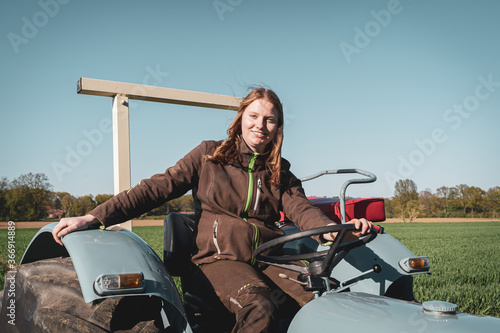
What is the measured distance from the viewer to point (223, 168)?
2367mm

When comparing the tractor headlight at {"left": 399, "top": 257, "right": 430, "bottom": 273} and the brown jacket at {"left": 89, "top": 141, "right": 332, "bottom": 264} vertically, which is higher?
the brown jacket at {"left": 89, "top": 141, "right": 332, "bottom": 264}

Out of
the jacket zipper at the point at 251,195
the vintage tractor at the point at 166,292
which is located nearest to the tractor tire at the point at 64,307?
the vintage tractor at the point at 166,292

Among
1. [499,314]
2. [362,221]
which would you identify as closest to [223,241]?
[362,221]

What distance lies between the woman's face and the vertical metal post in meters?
1.02

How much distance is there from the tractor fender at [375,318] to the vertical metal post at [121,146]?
175 centimetres

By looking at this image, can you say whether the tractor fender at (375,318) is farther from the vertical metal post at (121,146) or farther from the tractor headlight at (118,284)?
the vertical metal post at (121,146)

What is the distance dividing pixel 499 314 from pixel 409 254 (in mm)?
2440

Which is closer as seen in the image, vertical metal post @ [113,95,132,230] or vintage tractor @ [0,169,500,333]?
vintage tractor @ [0,169,500,333]

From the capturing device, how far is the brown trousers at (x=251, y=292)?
1.69 metres

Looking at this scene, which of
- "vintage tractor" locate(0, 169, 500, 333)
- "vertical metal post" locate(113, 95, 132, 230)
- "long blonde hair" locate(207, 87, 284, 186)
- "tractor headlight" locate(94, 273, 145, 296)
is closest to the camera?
"vintage tractor" locate(0, 169, 500, 333)

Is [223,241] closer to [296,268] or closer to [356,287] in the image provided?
[296,268]

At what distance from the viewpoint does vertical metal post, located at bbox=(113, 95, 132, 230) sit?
2986 millimetres

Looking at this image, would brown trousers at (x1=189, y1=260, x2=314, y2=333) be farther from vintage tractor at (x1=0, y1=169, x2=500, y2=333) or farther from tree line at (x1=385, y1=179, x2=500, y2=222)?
tree line at (x1=385, y1=179, x2=500, y2=222)

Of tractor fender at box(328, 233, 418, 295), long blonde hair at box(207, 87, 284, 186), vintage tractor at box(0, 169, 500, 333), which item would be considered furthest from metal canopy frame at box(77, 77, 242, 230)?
tractor fender at box(328, 233, 418, 295)
